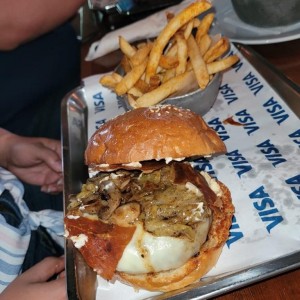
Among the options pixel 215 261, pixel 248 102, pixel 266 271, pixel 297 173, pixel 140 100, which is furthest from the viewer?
pixel 248 102

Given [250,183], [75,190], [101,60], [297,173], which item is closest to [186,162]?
[250,183]

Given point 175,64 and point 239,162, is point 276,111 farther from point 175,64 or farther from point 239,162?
point 175,64

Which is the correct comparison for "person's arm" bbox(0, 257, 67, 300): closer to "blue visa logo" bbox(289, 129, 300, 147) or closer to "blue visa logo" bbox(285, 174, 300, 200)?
"blue visa logo" bbox(285, 174, 300, 200)

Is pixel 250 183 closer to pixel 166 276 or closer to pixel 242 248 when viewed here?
pixel 242 248

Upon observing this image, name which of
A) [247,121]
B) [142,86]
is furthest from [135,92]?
[247,121]

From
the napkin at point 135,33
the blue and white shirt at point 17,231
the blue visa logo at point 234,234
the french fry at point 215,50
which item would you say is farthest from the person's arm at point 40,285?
the napkin at point 135,33

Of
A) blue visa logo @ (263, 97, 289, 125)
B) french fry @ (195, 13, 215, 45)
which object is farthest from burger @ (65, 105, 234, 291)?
french fry @ (195, 13, 215, 45)
